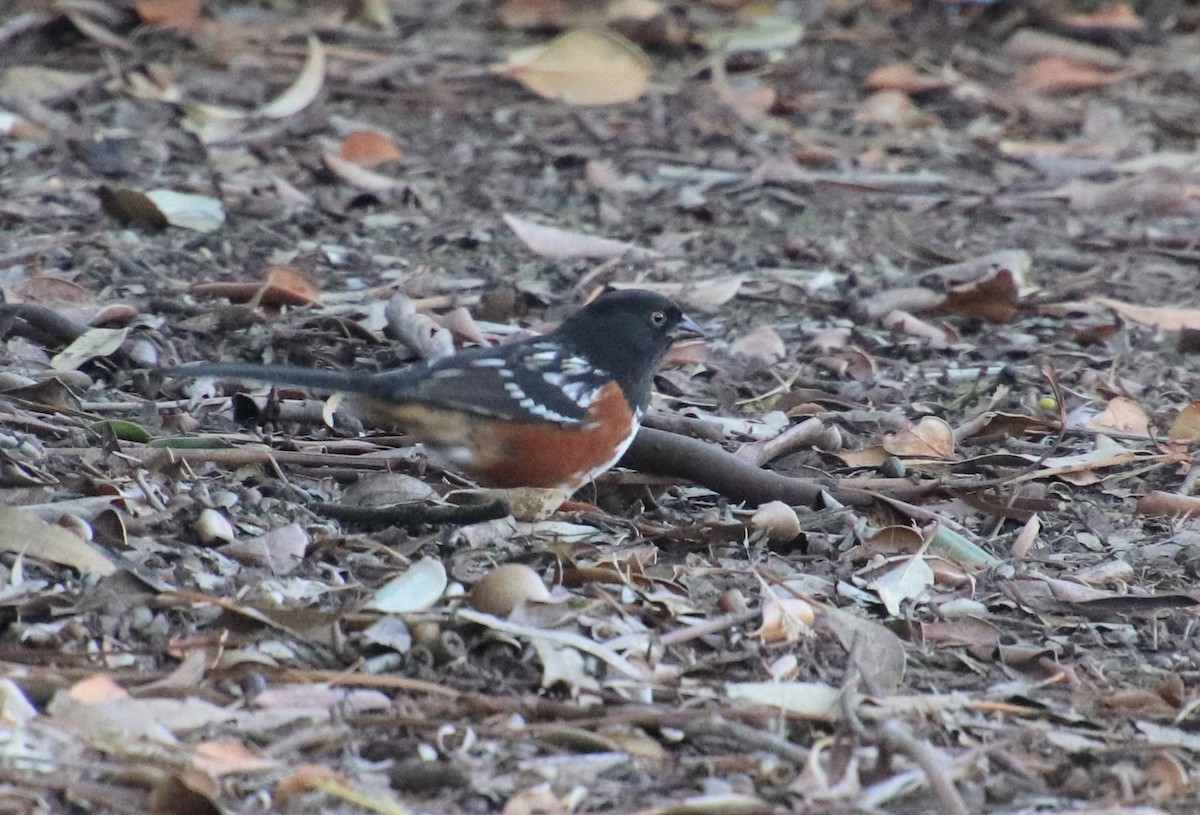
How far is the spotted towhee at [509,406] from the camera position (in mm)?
3742

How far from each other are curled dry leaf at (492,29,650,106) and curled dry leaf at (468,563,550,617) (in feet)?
14.1

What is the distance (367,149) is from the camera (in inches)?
249

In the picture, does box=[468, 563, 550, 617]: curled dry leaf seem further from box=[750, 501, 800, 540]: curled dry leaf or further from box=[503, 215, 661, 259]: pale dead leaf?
box=[503, 215, 661, 259]: pale dead leaf

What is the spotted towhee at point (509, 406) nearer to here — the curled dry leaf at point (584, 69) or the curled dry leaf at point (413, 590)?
the curled dry leaf at point (413, 590)

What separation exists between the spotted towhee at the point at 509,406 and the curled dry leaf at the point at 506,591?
77 cm

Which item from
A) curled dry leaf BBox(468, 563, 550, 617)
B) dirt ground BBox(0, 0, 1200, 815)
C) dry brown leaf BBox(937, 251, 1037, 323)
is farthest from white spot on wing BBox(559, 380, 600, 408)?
dry brown leaf BBox(937, 251, 1037, 323)

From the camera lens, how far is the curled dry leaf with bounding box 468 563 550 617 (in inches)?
119

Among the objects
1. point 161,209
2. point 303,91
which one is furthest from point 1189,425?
point 303,91

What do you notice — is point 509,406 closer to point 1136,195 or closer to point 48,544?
point 48,544

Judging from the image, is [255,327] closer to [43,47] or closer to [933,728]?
[933,728]

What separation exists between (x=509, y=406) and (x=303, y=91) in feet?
11.1

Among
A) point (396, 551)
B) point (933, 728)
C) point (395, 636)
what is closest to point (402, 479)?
point (396, 551)

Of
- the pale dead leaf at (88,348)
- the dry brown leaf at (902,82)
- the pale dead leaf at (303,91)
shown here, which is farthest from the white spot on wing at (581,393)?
the dry brown leaf at (902,82)

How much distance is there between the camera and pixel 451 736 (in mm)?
2633
